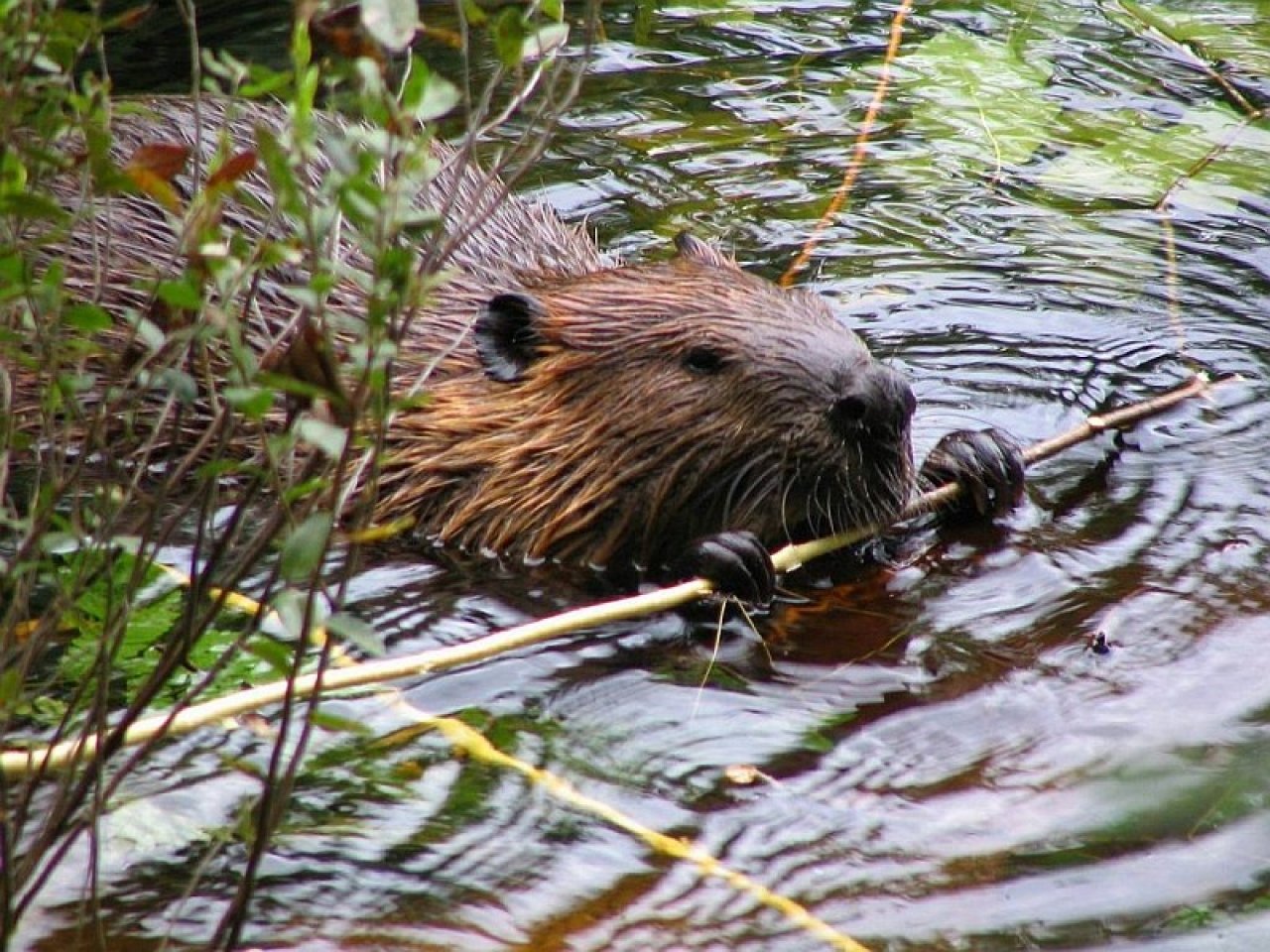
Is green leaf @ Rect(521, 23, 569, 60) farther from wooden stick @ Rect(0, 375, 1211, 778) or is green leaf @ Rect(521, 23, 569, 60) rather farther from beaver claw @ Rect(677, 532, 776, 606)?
beaver claw @ Rect(677, 532, 776, 606)

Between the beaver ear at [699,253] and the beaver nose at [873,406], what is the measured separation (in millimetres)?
659

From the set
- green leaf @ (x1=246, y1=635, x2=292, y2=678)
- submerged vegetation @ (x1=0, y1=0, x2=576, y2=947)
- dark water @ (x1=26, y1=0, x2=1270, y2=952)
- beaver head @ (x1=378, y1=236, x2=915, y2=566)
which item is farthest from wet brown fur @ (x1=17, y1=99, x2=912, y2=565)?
green leaf @ (x1=246, y1=635, x2=292, y2=678)

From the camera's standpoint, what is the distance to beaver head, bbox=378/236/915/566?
4.00m

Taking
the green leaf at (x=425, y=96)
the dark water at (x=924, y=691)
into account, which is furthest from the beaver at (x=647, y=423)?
the green leaf at (x=425, y=96)

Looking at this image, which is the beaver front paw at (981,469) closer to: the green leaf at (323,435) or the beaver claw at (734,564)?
the beaver claw at (734,564)

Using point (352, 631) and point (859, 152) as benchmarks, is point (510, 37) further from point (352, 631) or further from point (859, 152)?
point (859, 152)

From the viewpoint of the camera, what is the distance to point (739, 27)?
7.70 metres

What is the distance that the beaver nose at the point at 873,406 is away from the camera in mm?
3910

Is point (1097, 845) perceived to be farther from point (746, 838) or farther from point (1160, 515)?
point (1160, 515)

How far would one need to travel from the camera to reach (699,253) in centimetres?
455

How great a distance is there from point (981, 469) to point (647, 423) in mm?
750

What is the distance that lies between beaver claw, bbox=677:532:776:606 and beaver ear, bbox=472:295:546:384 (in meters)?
0.73

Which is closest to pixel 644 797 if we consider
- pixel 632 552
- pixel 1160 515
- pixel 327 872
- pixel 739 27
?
pixel 327 872

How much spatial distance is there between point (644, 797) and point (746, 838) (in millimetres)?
212
